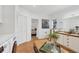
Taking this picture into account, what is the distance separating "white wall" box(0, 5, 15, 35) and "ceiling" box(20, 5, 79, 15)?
0.21 m

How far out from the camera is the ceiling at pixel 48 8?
1297 millimetres

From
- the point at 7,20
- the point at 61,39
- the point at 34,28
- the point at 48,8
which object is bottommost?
the point at 61,39

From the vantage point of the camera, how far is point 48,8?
1.36 meters

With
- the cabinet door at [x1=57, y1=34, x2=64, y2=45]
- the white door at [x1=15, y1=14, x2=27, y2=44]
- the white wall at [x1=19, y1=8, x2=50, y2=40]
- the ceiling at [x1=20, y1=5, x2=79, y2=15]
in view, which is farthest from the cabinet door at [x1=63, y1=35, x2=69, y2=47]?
the white door at [x1=15, y1=14, x2=27, y2=44]

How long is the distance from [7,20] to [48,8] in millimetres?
654

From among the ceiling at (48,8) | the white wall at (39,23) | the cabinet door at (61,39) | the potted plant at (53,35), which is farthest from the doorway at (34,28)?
the cabinet door at (61,39)

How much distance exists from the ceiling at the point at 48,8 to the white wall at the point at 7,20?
0.21m

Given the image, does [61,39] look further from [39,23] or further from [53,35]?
[39,23]

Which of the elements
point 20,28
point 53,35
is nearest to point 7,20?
point 20,28

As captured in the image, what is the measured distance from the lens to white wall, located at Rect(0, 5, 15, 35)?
1300 millimetres

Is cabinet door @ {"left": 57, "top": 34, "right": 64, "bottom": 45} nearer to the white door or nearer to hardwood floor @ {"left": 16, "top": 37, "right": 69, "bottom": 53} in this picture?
hardwood floor @ {"left": 16, "top": 37, "right": 69, "bottom": 53}

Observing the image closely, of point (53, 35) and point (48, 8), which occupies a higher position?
point (48, 8)

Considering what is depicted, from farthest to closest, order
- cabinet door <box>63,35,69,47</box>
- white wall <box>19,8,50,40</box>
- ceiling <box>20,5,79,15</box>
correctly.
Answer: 1. cabinet door <box>63,35,69,47</box>
2. white wall <box>19,8,50,40</box>
3. ceiling <box>20,5,79,15</box>
